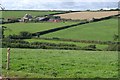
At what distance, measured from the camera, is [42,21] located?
281ft

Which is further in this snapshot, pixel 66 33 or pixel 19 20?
pixel 19 20

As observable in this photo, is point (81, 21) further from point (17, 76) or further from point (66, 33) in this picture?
point (17, 76)

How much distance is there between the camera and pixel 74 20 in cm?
8275

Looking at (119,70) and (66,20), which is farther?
(66,20)

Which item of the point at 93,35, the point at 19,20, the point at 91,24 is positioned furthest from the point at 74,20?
the point at 93,35

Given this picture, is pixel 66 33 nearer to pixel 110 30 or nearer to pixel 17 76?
pixel 110 30

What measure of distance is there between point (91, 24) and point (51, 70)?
60626mm

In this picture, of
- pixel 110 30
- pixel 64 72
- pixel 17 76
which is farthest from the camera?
pixel 110 30

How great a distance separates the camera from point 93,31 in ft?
220

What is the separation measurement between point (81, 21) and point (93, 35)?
17.5m

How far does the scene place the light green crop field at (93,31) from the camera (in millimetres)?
59269

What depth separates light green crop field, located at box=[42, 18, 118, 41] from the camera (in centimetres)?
5927

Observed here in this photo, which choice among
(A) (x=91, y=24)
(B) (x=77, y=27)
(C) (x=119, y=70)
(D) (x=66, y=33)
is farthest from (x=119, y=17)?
(C) (x=119, y=70)

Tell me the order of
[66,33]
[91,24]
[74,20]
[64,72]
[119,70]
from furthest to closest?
[74,20]
[91,24]
[66,33]
[119,70]
[64,72]
